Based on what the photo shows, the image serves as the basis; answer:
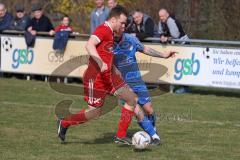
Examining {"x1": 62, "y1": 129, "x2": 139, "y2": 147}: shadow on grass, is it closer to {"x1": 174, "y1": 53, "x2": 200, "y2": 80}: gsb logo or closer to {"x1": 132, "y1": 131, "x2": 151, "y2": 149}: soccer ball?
{"x1": 132, "y1": 131, "x2": 151, "y2": 149}: soccer ball

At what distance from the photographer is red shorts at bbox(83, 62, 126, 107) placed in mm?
9586

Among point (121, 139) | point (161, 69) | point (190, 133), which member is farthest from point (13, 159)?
point (161, 69)

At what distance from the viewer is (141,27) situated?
1688 centimetres

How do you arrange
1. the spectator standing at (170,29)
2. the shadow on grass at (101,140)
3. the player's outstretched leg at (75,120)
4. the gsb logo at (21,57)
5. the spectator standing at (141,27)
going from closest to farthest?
the player's outstretched leg at (75,120) < the shadow on grass at (101,140) < the spectator standing at (170,29) < the spectator standing at (141,27) < the gsb logo at (21,57)

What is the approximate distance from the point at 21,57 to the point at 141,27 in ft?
12.2

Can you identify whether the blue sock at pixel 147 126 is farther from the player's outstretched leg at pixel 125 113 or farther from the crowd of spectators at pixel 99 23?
the crowd of spectators at pixel 99 23

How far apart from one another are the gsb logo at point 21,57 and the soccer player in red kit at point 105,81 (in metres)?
9.03

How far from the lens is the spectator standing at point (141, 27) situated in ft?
54.7

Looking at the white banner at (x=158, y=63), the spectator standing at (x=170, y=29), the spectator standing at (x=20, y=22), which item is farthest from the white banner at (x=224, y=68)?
the spectator standing at (x=20, y=22)

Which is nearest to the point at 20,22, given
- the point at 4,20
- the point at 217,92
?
the point at 4,20

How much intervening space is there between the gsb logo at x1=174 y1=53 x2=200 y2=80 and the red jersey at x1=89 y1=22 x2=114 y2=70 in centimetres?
666

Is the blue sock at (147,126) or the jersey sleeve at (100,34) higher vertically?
the jersey sleeve at (100,34)

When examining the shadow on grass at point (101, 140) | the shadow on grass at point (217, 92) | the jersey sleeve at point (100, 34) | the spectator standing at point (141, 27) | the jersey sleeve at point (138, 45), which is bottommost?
the shadow on grass at point (217, 92)

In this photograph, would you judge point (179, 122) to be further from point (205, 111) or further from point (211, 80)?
point (211, 80)
